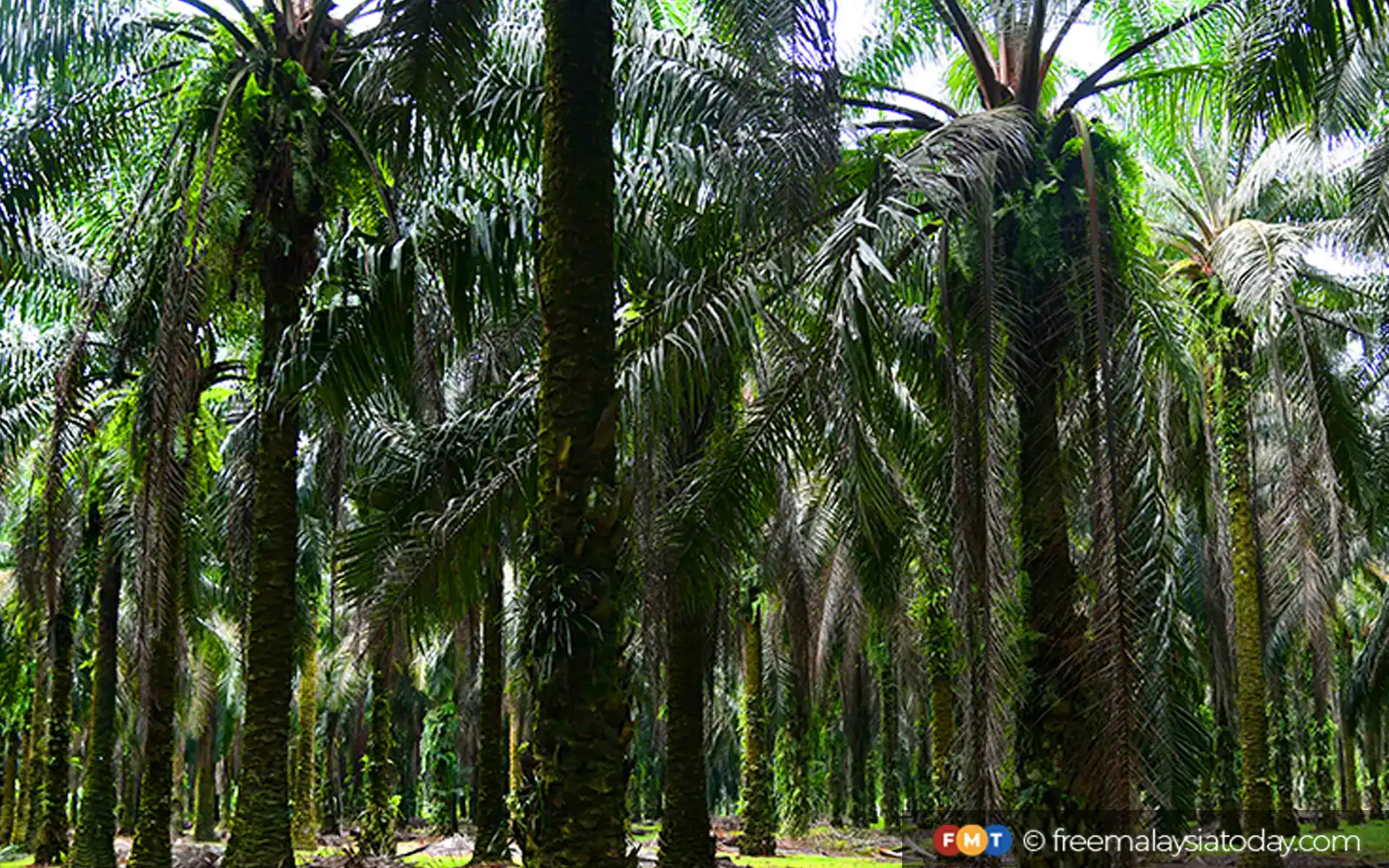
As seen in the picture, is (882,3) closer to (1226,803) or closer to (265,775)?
(265,775)

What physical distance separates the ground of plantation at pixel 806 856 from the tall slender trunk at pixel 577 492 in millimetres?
9295

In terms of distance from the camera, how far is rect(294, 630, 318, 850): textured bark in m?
22.7

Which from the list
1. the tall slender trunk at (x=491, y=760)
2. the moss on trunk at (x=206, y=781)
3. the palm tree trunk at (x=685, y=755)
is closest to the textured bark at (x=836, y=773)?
the moss on trunk at (x=206, y=781)

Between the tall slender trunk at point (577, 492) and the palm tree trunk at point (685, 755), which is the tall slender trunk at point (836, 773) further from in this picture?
the tall slender trunk at point (577, 492)

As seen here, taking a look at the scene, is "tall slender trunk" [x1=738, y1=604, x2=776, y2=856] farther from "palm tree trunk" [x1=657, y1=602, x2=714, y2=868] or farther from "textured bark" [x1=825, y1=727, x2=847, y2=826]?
"textured bark" [x1=825, y1=727, x2=847, y2=826]

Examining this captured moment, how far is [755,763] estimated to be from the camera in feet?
62.0

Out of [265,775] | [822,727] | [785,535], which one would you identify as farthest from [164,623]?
[822,727]

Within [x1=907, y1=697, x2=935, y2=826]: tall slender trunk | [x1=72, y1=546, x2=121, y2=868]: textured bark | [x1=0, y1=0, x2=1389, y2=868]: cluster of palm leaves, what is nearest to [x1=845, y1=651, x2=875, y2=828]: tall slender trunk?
[x1=907, y1=697, x2=935, y2=826]: tall slender trunk

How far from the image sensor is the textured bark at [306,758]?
22.7 metres

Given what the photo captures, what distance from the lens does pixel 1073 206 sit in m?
9.06

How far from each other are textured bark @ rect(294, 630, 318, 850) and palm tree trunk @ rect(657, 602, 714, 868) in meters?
11.0

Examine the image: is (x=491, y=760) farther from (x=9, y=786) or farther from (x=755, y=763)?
(x=9, y=786)

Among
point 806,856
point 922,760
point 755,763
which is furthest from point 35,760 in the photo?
point 922,760

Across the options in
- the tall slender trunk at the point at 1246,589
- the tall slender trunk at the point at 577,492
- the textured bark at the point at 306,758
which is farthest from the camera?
the textured bark at the point at 306,758
